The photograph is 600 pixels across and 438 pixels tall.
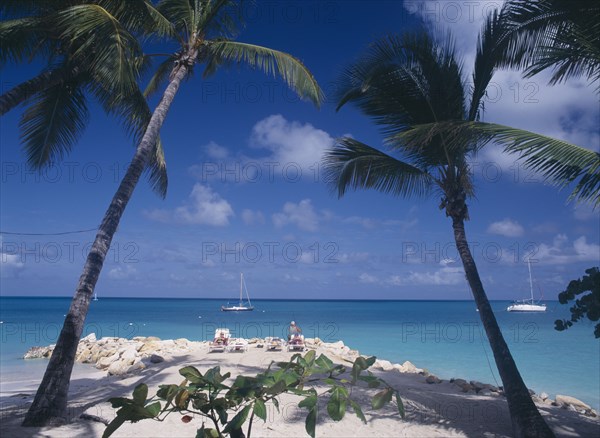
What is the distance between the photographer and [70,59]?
8.27 metres

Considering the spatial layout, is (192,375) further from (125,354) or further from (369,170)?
(125,354)

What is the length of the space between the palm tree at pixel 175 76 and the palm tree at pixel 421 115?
1.77 m

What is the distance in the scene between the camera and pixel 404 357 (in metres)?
21.6

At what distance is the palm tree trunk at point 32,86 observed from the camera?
7094 mm

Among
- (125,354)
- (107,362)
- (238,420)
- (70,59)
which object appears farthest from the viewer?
(107,362)

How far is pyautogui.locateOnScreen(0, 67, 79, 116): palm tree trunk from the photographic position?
7.09m

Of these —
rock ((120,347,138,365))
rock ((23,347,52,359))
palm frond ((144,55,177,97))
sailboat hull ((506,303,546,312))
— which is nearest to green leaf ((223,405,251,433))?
palm frond ((144,55,177,97))

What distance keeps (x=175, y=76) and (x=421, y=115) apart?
5.21 m

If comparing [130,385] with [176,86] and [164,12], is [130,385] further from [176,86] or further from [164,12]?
[164,12]

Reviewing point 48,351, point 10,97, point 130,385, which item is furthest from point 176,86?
point 48,351

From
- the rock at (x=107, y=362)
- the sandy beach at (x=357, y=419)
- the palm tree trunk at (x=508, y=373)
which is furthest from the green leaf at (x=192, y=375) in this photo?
the rock at (x=107, y=362)

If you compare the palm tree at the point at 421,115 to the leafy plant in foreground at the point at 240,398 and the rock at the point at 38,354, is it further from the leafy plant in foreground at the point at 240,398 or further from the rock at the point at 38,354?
the rock at the point at 38,354

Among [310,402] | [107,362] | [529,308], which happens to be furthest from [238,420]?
[529,308]

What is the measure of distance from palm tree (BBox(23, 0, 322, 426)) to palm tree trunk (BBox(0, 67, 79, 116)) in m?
1.87
